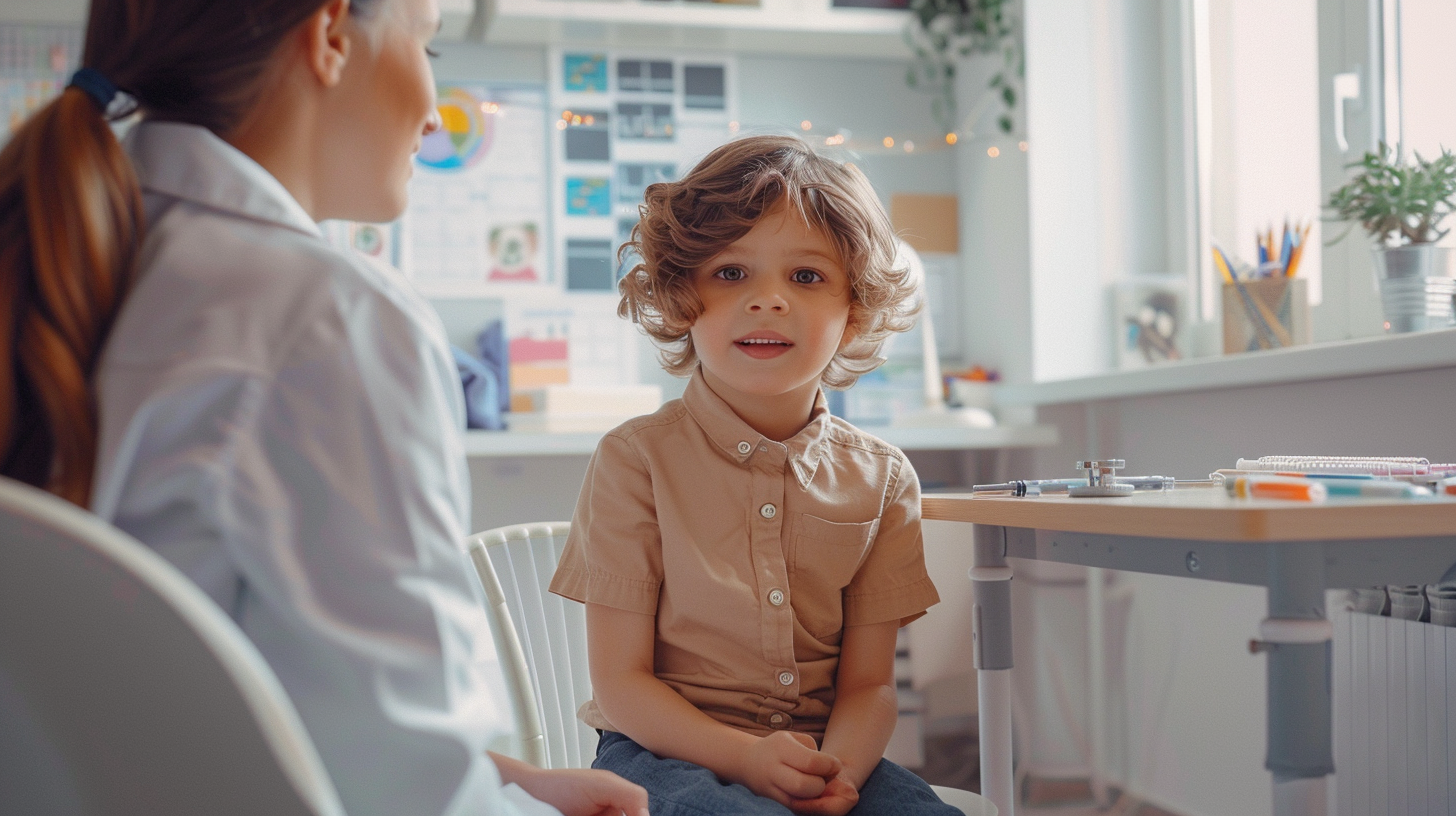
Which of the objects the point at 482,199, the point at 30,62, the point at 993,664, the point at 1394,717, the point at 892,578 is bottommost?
the point at 1394,717

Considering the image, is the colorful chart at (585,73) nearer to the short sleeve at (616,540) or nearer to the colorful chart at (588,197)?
the colorful chart at (588,197)

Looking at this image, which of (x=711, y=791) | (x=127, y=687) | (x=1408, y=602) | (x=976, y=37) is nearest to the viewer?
(x=127, y=687)

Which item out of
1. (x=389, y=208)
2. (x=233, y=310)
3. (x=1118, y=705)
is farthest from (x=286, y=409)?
(x=1118, y=705)

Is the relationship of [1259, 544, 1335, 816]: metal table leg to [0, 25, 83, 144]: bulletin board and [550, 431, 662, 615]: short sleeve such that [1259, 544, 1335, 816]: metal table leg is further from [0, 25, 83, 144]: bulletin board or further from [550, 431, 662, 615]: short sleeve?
[0, 25, 83, 144]: bulletin board

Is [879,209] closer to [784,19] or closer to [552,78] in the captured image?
[784,19]

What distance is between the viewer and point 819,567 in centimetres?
99

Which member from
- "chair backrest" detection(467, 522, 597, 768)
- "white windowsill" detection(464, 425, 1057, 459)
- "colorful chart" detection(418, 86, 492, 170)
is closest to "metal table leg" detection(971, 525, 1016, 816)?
"chair backrest" detection(467, 522, 597, 768)

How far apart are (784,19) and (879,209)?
1.41 metres

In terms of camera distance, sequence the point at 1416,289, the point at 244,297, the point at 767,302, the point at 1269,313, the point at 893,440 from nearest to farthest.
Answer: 1. the point at 244,297
2. the point at 767,302
3. the point at 1416,289
4. the point at 1269,313
5. the point at 893,440

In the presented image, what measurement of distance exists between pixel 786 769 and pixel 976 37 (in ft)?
6.59

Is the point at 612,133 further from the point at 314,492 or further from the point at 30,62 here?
the point at 314,492

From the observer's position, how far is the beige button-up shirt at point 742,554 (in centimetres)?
95

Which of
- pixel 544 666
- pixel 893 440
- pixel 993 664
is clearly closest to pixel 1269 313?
pixel 893 440

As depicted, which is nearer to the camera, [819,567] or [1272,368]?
[819,567]
